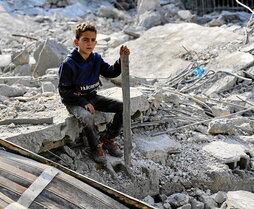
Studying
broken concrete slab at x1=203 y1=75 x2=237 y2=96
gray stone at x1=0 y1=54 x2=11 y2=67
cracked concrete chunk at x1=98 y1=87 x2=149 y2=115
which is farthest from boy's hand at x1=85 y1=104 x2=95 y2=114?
gray stone at x1=0 y1=54 x2=11 y2=67

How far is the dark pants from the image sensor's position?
4.25 m

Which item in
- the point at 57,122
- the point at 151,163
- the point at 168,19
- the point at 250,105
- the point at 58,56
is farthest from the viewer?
the point at 168,19

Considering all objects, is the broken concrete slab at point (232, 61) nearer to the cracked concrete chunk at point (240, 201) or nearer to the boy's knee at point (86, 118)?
the cracked concrete chunk at point (240, 201)

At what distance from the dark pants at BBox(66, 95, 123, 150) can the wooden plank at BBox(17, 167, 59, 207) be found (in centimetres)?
89

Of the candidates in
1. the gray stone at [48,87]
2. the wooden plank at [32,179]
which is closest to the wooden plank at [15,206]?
the wooden plank at [32,179]

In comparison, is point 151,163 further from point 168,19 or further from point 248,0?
point 248,0

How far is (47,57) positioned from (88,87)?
4.40 metres

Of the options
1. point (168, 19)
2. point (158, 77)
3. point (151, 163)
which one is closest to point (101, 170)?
point (151, 163)

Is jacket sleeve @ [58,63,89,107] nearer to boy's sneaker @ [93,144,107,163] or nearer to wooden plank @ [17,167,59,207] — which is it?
boy's sneaker @ [93,144,107,163]

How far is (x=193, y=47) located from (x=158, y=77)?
4.68 ft

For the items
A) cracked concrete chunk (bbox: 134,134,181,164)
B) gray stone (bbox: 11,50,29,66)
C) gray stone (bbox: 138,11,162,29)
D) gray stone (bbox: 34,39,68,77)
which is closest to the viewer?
cracked concrete chunk (bbox: 134,134,181,164)

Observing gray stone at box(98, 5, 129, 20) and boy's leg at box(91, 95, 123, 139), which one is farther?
gray stone at box(98, 5, 129, 20)

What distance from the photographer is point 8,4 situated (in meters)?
17.0

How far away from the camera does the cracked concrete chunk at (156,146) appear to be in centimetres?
491
